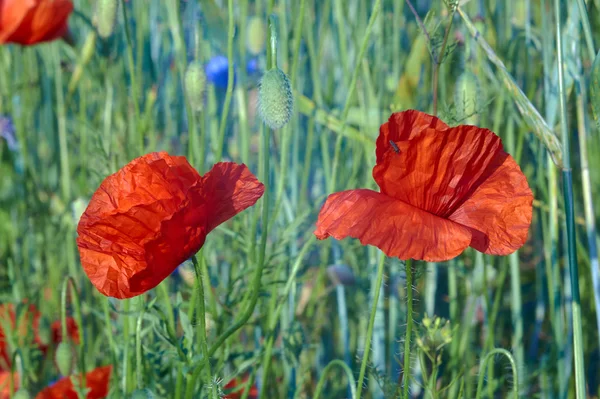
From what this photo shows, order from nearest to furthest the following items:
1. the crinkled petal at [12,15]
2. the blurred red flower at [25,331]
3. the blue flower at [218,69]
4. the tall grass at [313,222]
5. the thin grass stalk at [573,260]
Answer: the thin grass stalk at [573,260], the tall grass at [313,222], the blurred red flower at [25,331], the crinkled petal at [12,15], the blue flower at [218,69]

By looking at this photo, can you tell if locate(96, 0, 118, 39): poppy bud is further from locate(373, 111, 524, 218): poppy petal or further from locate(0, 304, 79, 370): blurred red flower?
locate(373, 111, 524, 218): poppy petal

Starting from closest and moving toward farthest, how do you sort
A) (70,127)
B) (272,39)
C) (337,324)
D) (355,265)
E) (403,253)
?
(403,253) < (272,39) < (355,265) < (337,324) < (70,127)

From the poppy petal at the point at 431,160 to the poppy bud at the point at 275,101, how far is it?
0.15 m

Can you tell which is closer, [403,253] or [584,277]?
[403,253]

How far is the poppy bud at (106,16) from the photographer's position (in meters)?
0.97

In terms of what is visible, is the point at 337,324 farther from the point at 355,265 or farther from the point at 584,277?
the point at 584,277

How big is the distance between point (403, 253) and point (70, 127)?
1.35m

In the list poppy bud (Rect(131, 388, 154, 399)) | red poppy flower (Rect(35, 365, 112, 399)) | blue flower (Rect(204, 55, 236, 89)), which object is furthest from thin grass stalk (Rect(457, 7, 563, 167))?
blue flower (Rect(204, 55, 236, 89))

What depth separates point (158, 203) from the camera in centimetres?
59

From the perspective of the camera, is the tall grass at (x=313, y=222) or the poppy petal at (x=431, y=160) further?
the tall grass at (x=313, y=222)

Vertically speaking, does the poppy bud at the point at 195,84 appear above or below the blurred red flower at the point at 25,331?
above

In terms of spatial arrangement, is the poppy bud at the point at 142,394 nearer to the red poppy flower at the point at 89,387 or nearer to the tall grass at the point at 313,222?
the tall grass at the point at 313,222

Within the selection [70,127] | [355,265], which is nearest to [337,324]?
[355,265]

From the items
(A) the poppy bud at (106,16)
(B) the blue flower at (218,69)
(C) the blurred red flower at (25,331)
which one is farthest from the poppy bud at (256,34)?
(C) the blurred red flower at (25,331)
